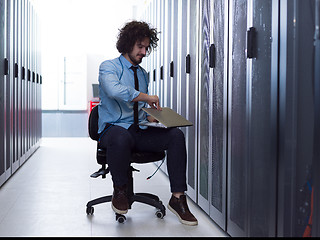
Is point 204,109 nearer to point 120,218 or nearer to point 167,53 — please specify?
point 120,218

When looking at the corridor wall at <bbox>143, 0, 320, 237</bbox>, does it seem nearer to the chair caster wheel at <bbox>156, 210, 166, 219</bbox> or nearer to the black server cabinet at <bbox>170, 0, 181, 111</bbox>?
the chair caster wheel at <bbox>156, 210, 166, 219</bbox>

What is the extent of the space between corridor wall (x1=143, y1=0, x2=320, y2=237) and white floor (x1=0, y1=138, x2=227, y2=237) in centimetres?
28

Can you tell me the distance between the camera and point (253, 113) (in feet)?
6.99

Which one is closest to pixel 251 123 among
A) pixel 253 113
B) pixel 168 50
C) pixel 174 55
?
pixel 253 113

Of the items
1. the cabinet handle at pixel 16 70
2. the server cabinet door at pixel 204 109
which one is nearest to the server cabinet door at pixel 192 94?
the server cabinet door at pixel 204 109

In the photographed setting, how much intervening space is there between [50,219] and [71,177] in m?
1.73

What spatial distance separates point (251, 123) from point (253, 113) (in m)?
0.06

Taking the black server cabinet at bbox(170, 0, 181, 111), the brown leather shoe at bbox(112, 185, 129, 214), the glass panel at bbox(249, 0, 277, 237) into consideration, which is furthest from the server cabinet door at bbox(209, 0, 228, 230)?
the black server cabinet at bbox(170, 0, 181, 111)

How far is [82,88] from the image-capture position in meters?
9.93

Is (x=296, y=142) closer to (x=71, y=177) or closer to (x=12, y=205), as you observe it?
(x=12, y=205)

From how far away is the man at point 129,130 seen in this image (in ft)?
9.02

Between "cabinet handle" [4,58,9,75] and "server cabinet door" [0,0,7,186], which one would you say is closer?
"server cabinet door" [0,0,7,186]

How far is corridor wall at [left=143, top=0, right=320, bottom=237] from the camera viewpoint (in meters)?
1.67

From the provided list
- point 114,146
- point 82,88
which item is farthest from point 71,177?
point 82,88
